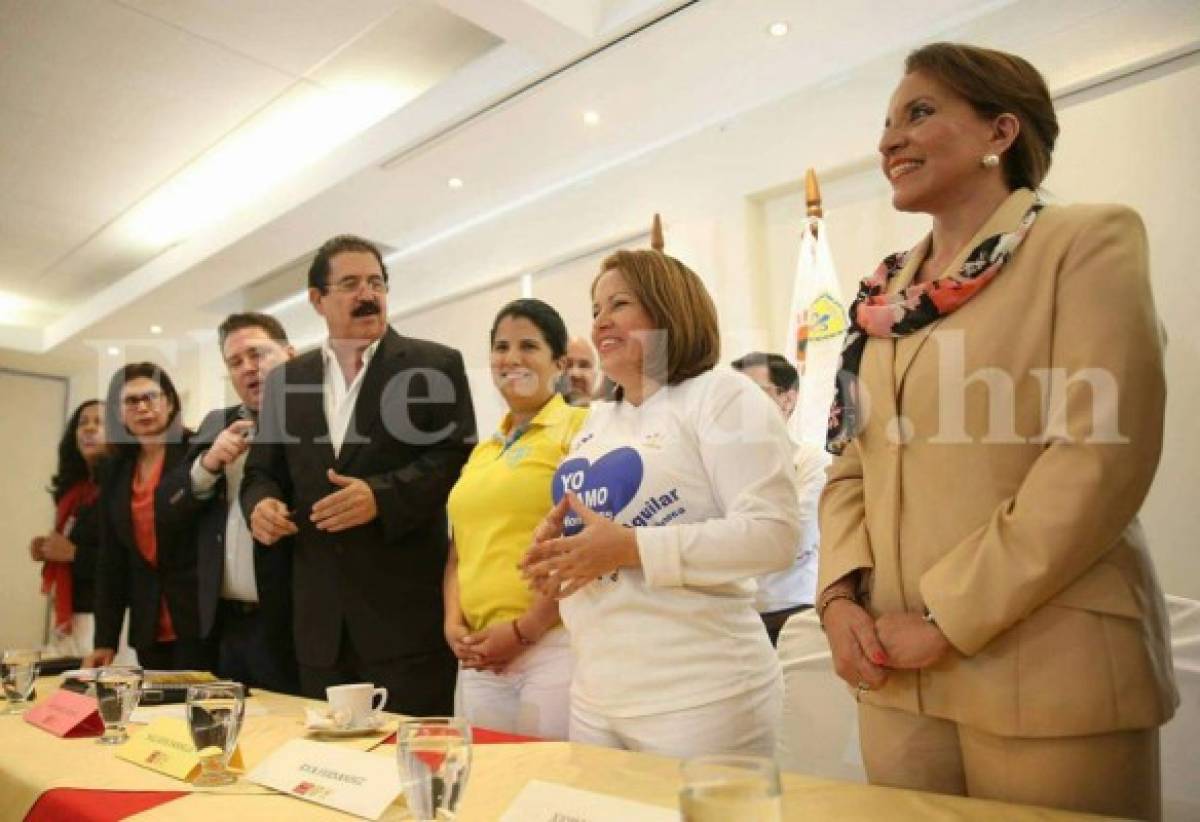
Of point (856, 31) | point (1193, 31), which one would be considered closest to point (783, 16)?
point (856, 31)

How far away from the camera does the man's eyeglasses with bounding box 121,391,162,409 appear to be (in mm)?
2697

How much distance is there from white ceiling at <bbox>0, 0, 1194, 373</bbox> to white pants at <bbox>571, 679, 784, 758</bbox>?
2.52m

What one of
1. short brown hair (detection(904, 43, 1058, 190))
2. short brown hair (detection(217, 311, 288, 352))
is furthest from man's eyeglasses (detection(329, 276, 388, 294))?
short brown hair (detection(904, 43, 1058, 190))

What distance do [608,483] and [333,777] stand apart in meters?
0.62

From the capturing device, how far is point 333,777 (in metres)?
1.00

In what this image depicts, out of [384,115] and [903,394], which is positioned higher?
[384,115]

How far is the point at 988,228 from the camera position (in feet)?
3.47

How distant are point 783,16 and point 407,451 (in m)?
2.13

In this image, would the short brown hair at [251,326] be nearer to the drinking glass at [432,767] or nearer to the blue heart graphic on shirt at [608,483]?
the blue heart graphic on shirt at [608,483]

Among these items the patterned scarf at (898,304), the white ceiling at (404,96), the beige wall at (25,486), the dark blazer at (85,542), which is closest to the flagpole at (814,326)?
the white ceiling at (404,96)

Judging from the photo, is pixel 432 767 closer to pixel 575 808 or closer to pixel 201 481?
pixel 575 808

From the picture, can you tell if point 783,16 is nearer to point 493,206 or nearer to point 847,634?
point 493,206

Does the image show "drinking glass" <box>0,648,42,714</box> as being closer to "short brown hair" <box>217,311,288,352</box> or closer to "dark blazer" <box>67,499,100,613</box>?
"short brown hair" <box>217,311,288,352</box>

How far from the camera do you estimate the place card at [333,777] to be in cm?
92
